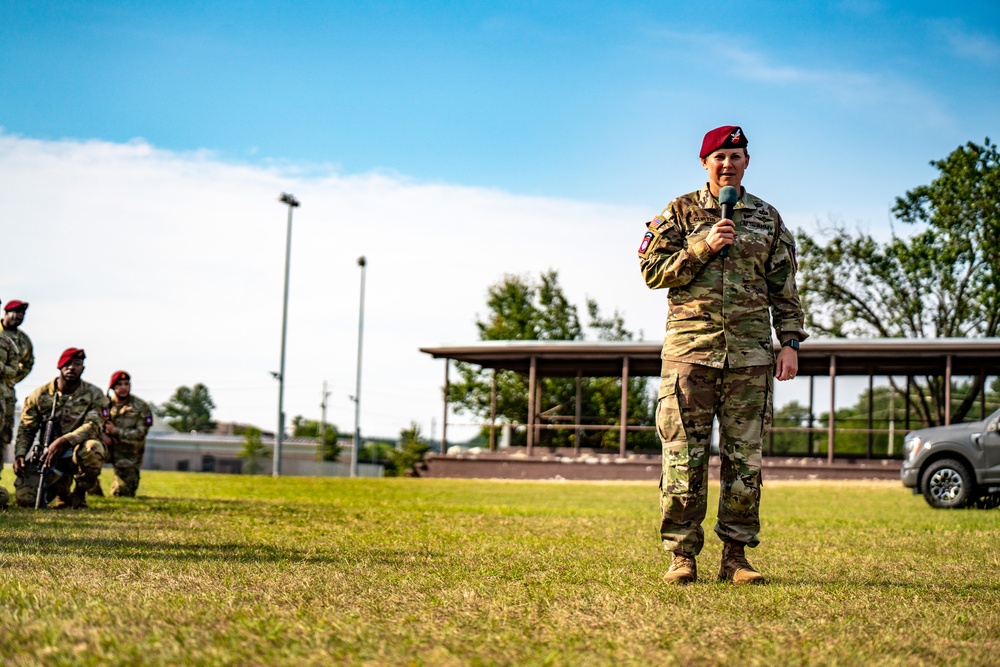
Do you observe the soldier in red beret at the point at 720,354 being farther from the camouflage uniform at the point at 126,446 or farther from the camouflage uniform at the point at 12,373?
the camouflage uniform at the point at 126,446

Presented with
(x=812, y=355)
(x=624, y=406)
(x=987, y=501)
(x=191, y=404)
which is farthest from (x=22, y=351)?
(x=191, y=404)

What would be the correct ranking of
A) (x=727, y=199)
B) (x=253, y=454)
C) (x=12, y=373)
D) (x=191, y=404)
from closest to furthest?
(x=727, y=199), (x=12, y=373), (x=253, y=454), (x=191, y=404)

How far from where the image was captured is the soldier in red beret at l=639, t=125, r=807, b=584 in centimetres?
620

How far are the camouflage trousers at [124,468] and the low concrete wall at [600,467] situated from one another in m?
18.2

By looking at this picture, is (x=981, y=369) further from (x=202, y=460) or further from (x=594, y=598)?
(x=202, y=460)

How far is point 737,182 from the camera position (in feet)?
20.8

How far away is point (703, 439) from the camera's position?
6273 mm

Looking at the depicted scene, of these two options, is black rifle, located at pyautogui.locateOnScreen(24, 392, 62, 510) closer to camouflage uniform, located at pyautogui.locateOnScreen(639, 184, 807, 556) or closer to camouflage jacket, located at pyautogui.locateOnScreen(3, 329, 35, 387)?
camouflage jacket, located at pyautogui.locateOnScreen(3, 329, 35, 387)

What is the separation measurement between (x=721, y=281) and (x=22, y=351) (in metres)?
8.16

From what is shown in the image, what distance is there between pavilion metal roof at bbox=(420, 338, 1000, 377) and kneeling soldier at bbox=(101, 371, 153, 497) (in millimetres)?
18461

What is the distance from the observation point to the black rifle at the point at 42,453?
38.4ft

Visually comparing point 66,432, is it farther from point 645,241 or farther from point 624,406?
point 624,406

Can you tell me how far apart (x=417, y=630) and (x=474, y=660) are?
1.97ft

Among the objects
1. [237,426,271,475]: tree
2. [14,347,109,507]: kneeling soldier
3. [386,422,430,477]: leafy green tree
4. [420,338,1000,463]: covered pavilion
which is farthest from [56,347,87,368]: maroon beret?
[237,426,271,475]: tree
